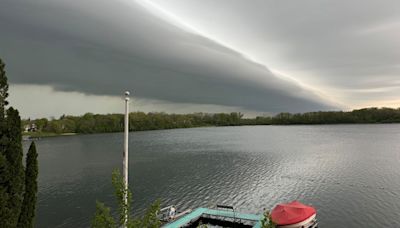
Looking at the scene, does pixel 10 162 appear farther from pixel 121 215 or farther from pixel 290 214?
pixel 290 214

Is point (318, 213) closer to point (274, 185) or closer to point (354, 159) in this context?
point (274, 185)

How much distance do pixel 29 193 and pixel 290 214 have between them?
1553 cm

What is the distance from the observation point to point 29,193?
507 inches

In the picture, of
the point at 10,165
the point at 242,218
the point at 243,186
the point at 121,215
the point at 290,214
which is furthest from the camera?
the point at 243,186

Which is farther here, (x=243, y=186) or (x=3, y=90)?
(x=243, y=186)

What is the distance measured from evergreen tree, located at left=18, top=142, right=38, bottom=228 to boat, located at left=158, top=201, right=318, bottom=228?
869 cm

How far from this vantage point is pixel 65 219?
2461cm

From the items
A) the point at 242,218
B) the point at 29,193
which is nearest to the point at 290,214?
the point at 242,218

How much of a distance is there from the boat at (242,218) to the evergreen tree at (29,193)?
28.5 ft

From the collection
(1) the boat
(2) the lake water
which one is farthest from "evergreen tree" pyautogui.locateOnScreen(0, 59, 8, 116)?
(2) the lake water

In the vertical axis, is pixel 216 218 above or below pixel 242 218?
below

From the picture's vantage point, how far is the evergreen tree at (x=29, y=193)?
1256 cm

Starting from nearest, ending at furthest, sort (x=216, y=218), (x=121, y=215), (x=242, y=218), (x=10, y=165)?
(x=121, y=215), (x=10, y=165), (x=242, y=218), (x=216, y=218)

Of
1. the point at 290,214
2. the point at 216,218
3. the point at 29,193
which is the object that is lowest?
the point at 216,218
